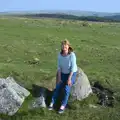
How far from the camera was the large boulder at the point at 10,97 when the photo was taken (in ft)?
50.2

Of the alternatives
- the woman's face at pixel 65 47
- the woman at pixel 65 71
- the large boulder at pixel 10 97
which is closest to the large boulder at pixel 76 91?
the woman at pixel 65 71

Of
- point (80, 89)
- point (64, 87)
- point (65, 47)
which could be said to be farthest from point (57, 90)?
point (65, 47)

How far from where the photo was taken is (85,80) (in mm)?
17312

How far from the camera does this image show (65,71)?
16.0m

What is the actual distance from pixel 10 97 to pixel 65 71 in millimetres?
2234

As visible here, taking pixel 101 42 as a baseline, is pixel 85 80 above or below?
above

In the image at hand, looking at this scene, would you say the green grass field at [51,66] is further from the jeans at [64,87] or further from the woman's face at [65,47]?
the woman's face at [65,47]

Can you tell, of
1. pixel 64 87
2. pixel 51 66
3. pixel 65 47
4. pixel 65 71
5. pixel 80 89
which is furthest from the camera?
pixel 51 66

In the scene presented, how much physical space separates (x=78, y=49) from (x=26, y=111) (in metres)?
18.5

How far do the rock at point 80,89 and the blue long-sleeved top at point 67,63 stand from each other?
1087 millimetres

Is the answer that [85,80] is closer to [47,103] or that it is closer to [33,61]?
[47,103]

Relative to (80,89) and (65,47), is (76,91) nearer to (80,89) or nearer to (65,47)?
(80,89)

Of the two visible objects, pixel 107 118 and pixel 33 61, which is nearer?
pixel 107 118

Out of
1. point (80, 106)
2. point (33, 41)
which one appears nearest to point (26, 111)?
point (80, 106)
